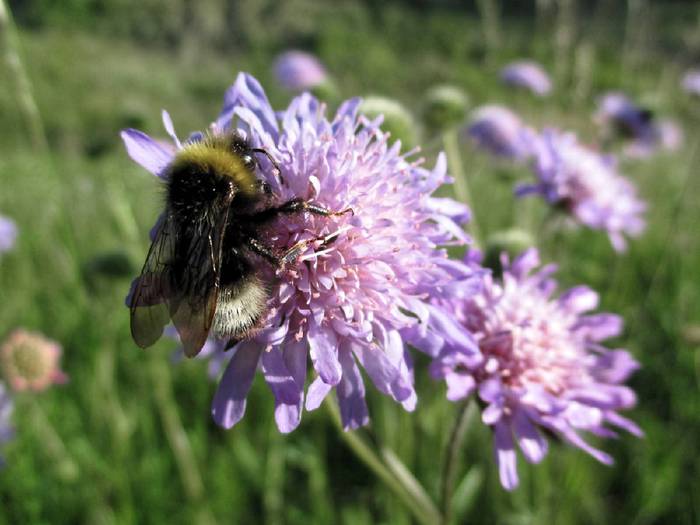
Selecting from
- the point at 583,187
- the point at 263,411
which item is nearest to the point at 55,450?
the point at 263,411

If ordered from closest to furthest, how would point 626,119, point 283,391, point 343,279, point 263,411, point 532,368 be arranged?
1. point 283,391
2. point 343,279
3. point 532,368
4. point 263,411
5. point 626,119

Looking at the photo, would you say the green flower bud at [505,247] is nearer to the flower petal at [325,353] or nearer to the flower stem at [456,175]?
the flower stem at [456,175]

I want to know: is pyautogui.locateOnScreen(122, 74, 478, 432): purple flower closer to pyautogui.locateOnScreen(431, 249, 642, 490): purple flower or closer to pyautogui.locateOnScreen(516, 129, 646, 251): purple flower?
pyautogui.locateOnScreen(431, 249, 642, 490): purple flower

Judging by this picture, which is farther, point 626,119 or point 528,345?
point 626,119

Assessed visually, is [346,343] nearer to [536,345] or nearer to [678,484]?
[536,345]

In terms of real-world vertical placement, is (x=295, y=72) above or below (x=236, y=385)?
above

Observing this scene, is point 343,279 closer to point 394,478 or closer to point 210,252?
point 210,252

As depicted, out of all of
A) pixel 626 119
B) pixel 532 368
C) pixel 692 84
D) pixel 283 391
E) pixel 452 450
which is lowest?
pixel 452 450

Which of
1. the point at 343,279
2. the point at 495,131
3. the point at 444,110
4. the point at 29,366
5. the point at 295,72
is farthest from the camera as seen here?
the point at 295,72
